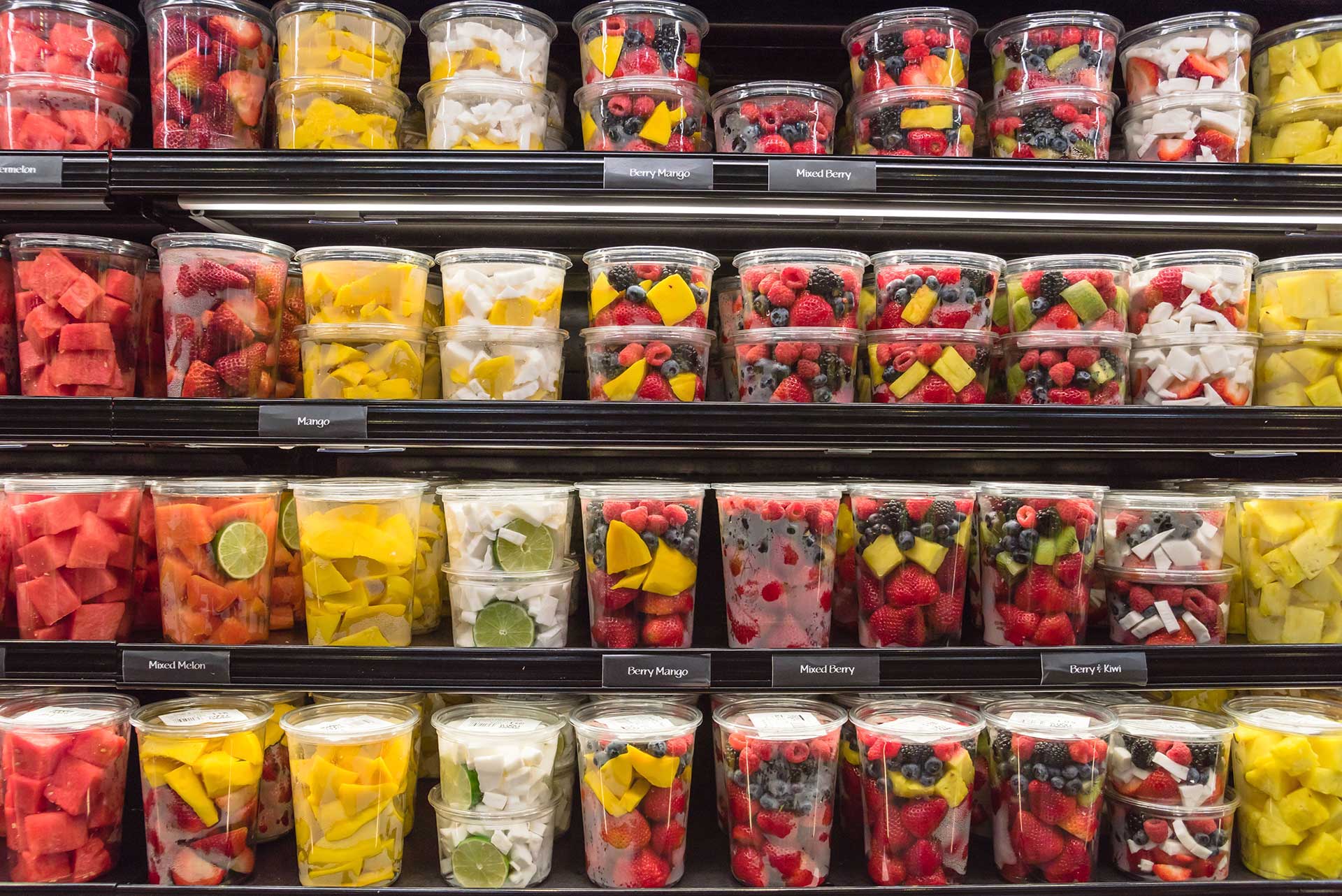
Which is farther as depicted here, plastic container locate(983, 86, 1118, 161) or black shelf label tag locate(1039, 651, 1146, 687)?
plastic container locate(983, 86, 1118, 161)

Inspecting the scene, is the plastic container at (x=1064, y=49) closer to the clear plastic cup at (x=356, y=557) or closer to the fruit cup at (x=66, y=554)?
the clear plastic cup at (x=356, y=557)

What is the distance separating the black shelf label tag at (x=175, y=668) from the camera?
155 centimetres

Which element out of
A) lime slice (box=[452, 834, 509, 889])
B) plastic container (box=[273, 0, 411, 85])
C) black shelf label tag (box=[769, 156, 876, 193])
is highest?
plastic container (box=[273, 0, 411, 85])

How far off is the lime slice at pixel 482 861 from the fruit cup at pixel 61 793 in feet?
2.26

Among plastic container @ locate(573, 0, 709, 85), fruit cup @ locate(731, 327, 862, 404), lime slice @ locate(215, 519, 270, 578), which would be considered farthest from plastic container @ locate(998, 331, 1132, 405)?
lime slice @ locate(215, 519, 270, 578)

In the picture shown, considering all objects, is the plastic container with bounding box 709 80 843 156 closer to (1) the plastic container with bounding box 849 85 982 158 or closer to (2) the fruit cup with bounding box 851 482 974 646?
(1) the plastic container with bounding box 849 85 982 158

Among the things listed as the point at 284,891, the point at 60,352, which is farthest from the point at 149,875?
the point at 60,352

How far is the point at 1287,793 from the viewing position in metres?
1.61

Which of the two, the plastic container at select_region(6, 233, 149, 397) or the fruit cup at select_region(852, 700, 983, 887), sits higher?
the plastic container at select_region(6, 233, 149, 397)

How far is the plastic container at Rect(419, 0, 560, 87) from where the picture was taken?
66.2 inches

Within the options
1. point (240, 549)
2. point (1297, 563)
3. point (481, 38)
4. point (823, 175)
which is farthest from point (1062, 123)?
point (240, 549)

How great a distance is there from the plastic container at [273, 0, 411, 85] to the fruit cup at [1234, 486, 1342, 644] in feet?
6.54

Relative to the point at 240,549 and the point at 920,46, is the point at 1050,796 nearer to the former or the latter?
the point at 920,46

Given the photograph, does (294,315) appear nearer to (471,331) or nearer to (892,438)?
(471,331)
